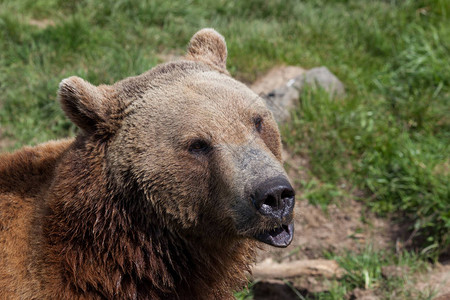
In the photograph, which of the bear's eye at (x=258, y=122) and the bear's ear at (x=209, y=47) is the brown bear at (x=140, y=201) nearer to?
the bear's eye at (x=258, y=122)

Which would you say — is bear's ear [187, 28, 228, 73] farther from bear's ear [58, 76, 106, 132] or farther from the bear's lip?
the bear's lip

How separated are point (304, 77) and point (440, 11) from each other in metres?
2.88

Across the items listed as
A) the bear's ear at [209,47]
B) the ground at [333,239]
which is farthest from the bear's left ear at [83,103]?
the ground at [333,239]

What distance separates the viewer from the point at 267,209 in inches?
144

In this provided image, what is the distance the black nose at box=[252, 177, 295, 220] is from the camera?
3.58 metres

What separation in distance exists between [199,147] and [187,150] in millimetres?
87

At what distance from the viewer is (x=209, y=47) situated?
16.4 ft

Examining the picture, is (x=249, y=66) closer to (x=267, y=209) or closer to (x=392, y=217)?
(x=392, y=217)

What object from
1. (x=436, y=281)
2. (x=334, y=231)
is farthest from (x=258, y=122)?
(x=334, y=231)

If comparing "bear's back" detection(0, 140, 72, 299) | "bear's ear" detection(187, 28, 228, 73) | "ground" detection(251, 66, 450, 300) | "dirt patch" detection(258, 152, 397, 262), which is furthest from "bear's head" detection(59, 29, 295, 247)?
"dirt patch" detection(258, 152, 397, 262)

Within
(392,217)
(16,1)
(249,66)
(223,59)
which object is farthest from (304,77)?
(16,1)

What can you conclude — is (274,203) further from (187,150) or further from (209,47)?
(209,47)

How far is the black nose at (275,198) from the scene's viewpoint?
358cm

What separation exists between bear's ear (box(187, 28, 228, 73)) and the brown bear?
0.69 metres
